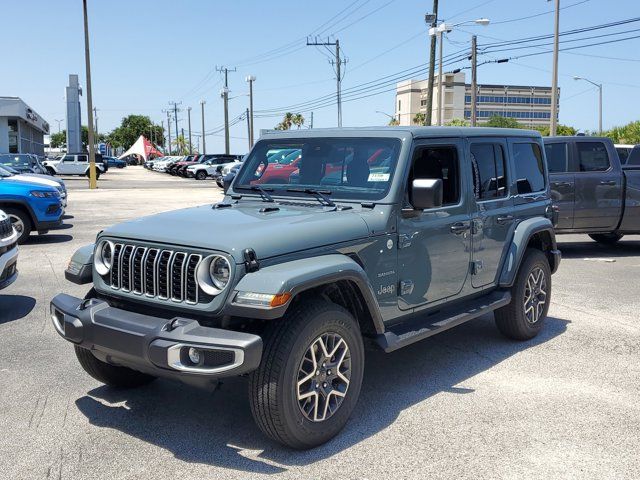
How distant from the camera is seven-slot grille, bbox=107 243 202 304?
3.82 metres

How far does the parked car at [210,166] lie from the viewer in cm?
4738

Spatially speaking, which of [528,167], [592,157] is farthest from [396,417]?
[592,157]

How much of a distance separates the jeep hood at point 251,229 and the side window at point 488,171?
1565 mm

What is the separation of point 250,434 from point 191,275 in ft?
3.66

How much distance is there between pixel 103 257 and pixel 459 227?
2.62 m

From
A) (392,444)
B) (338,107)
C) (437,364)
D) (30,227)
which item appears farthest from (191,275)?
(338,107)

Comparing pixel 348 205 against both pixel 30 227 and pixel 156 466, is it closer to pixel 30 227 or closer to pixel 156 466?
pixel 156 466

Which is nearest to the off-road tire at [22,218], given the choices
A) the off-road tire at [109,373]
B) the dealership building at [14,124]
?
the off-road tire at [109,373]

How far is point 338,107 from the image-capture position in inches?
2013

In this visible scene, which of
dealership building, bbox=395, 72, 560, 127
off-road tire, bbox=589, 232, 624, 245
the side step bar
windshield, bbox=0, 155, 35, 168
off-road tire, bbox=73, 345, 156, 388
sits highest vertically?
dealership building, bbox=395, 72, 560, 127

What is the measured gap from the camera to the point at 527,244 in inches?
245

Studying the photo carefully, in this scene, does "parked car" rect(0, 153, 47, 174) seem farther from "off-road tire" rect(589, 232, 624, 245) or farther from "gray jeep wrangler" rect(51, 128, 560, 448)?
"gray jeep wrangler" rect(51, 128, 560, 448)

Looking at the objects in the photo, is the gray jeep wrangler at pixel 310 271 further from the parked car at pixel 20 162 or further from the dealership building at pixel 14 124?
the dealership building at pixel 14 124

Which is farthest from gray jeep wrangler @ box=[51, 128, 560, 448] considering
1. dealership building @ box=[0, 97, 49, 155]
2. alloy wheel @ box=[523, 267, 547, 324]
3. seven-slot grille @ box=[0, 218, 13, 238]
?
dealership building @ box=[0, 97, 49, 155]
